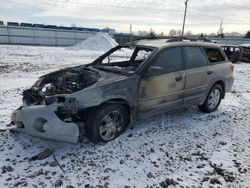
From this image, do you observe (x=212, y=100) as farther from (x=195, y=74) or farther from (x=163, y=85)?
(x=163, y=85)

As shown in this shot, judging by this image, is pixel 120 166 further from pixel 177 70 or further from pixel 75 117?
pixel 177 70

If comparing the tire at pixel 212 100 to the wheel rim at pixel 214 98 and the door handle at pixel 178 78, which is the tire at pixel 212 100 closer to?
the wheel rim at pixel 214 98

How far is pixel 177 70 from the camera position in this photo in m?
5.02

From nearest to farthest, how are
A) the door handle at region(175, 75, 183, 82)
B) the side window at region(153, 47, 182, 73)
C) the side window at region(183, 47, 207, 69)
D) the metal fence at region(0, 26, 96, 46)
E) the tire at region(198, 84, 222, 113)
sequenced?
1. the side window at region(153, 47, 182, 73)
2. the door handle at region(175, 75, 183, 82)
3. the side window at region(183, 47, 207, 69)
4. the tire at region(198, 84, 222, 113)
5. the metal fence at region(0, 26, 96, 46)

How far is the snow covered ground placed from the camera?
135 inches

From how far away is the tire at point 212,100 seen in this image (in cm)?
601

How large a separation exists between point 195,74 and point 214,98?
3.87 feet

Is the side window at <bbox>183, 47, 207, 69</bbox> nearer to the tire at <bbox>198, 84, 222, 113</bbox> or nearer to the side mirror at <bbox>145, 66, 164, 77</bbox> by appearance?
the tire at <bbox>198, 84, 222, 113</bbox>

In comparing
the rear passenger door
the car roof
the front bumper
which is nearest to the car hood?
the front bumper

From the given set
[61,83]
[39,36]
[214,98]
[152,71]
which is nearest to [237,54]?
[214,98]

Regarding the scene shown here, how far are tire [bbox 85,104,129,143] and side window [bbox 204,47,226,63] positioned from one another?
266 centimetres

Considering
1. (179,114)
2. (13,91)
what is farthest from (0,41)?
(179,114)

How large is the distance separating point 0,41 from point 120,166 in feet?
101

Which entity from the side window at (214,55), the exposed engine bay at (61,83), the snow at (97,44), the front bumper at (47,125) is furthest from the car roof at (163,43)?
the snow at (97,44)
